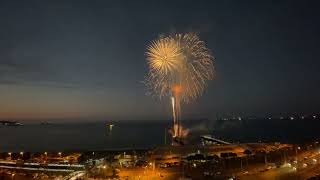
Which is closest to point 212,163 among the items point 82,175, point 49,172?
point 82,175

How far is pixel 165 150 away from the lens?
58.2m

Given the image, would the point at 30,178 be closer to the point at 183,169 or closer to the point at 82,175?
the point at 82,175

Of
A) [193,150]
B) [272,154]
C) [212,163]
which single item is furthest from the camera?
[193,150]

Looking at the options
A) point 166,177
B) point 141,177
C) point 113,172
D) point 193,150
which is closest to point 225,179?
point 166,177

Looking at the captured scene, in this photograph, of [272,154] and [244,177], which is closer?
[244,177]

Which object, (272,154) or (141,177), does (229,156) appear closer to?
(272,154)

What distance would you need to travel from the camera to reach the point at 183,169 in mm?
40312

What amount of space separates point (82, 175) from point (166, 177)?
8.75 meters

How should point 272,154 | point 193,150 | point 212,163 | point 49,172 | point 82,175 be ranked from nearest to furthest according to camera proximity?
point 82,175, point 212,163, point 49,172, point 272,154, point 193,150

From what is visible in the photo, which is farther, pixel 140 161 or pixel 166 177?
pixel 140 161

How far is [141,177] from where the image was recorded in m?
36.6

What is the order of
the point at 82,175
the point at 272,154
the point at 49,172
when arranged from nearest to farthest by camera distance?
the point at 82,175, the point at 49,172, the point at 272,154

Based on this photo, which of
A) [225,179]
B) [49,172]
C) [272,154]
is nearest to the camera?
[225,179]

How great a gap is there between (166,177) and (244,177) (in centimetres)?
744
